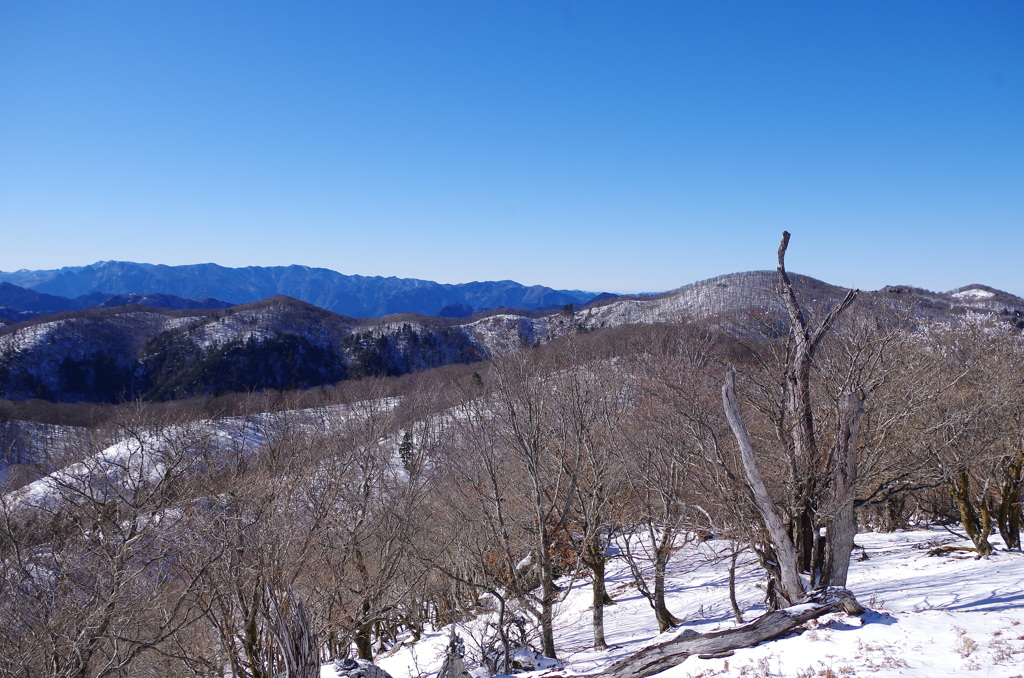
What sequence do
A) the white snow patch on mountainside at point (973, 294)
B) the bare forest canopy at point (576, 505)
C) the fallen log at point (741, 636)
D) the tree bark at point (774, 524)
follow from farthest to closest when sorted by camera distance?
1. the white snow patch on mountainside at point (973, 294)
2. the bare forest canopy at point (576, 505)
3. the tree bark at point (774, 524)
4. the fallen log at point (741, 636)

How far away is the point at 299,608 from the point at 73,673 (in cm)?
591

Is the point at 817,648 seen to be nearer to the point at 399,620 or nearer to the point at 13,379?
the point at 399,620

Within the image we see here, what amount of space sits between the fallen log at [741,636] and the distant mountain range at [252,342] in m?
Result: 93.7

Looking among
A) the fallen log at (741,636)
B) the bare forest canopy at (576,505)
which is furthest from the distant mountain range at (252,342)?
the fallen log at (741,636)

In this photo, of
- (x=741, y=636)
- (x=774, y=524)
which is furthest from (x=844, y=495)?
(x=741, y=636)

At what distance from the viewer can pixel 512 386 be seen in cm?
1581

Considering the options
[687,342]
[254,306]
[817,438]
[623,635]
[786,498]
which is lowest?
[623,635]

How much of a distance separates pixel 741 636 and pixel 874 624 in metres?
1.65

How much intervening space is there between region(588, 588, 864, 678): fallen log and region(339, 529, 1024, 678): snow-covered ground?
16 centimetres

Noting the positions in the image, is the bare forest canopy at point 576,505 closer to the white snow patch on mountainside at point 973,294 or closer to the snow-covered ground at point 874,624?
the snow-covered ground at point 874,624

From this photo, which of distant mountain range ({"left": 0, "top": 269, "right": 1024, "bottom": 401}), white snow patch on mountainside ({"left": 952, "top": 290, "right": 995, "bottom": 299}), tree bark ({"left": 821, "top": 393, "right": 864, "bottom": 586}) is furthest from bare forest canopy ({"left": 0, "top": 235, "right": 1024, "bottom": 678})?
white snow patch on mountainside ({"left": 952, "top": 290, "right": 995, "bottom": 299})

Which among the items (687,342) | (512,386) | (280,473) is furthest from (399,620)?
(687,342)

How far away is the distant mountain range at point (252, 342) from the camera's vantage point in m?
115

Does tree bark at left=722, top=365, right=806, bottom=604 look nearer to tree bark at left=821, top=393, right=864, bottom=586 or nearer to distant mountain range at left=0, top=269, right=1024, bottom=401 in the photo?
tree bark at left=821, top=393, right=864, bottom=586
